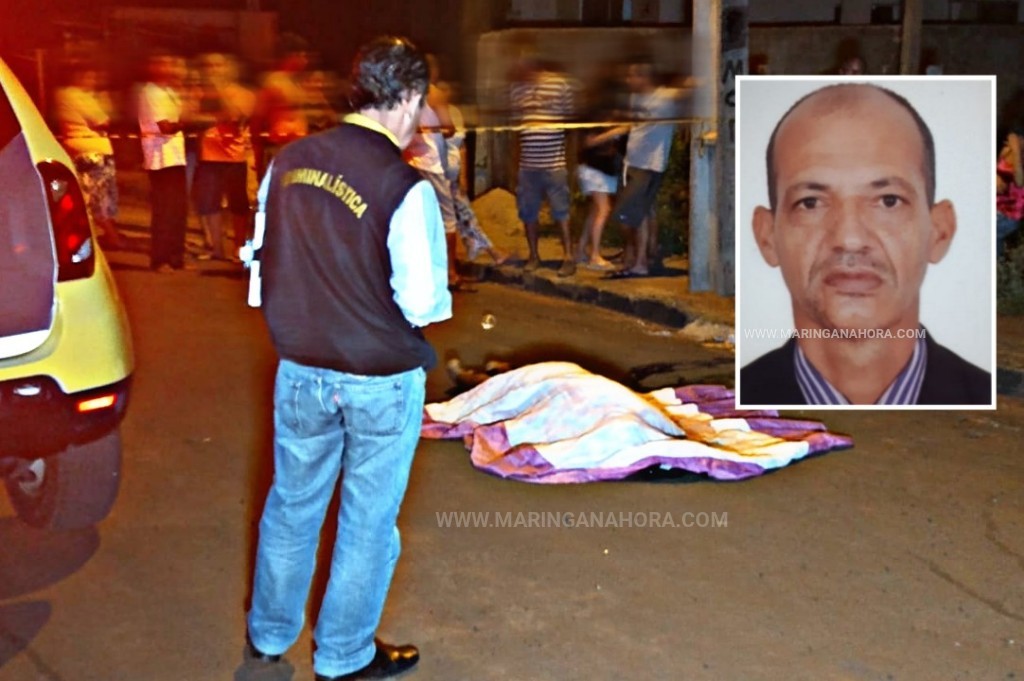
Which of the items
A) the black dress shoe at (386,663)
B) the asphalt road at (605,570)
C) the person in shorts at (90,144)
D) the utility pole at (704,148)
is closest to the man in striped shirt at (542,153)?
the utility pole at (704,148)

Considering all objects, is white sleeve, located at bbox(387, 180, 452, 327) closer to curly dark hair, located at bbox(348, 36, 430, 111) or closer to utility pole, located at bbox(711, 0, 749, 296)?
curly dark hair, located at bbox(348, 36, 430, 111)

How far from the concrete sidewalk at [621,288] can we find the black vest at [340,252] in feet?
17.8

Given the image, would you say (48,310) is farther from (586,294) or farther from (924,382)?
(586,294)

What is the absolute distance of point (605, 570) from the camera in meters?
5.42

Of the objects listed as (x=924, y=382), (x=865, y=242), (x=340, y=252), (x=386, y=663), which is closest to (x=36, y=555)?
(x=386, y=663)

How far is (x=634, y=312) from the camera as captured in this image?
438 inches

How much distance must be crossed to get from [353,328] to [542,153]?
874cm

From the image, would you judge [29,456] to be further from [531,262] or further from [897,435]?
[531,262]

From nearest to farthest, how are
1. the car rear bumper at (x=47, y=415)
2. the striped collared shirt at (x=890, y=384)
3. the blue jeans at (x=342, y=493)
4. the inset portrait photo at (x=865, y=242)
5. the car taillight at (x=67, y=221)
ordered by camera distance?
the blue jeans at (x=342, y=493) → the car rear bumper at (x=47, y=415) → the car taillight at (x=67, y=221) → the inset portrait photo at (x=865, y=242) → the striped collared shirt at (x=890, y=384)

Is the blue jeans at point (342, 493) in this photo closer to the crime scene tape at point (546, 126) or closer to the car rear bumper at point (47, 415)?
the car rear bumper at point (47, 415)

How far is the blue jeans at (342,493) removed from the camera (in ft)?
13.6

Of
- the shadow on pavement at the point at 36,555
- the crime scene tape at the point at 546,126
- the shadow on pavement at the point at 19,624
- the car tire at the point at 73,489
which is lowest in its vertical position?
the shadow on pavement at the point at 19,624

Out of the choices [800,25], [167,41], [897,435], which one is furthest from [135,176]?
[897,435]

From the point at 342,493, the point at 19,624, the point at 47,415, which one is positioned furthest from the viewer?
the point at 47,415
